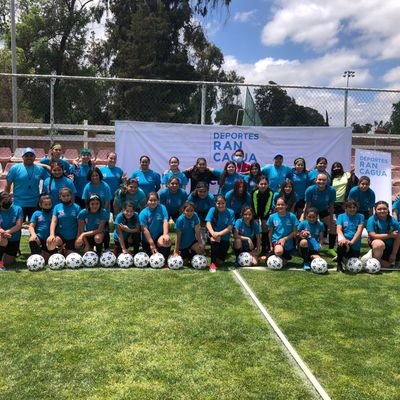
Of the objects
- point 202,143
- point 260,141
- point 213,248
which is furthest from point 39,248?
point 260,141

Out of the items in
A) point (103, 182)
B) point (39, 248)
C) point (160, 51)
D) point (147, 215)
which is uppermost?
point (160, 51)

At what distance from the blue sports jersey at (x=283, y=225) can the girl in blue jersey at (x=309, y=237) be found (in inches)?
5.5

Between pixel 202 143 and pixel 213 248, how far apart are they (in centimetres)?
353

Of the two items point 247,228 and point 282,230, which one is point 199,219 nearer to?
point 247,228

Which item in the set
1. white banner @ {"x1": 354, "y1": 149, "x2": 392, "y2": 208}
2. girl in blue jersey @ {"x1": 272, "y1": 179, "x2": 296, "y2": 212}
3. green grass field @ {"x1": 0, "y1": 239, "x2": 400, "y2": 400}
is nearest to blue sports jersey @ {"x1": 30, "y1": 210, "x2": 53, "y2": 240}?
green grass field @ {"x1": 0, "y1": 239, "x2": 400, "y2": 400}

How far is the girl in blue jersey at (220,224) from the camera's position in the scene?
7.14m

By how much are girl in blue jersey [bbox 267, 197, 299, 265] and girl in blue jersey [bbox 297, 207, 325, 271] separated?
0.14 meters

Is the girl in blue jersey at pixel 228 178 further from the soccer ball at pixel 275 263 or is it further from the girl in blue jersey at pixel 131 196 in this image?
the soccer ball at pixel 275 263

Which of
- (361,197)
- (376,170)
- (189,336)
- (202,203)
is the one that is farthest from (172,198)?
(376,170)

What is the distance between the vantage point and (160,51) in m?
32.3

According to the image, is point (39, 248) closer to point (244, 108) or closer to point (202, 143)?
point (202, 143)

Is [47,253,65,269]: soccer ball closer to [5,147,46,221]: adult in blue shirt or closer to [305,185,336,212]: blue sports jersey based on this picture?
[5,147,46,221]: adult in blue shirt

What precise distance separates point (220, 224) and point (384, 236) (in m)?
2.59

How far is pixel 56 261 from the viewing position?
673 centimetres
